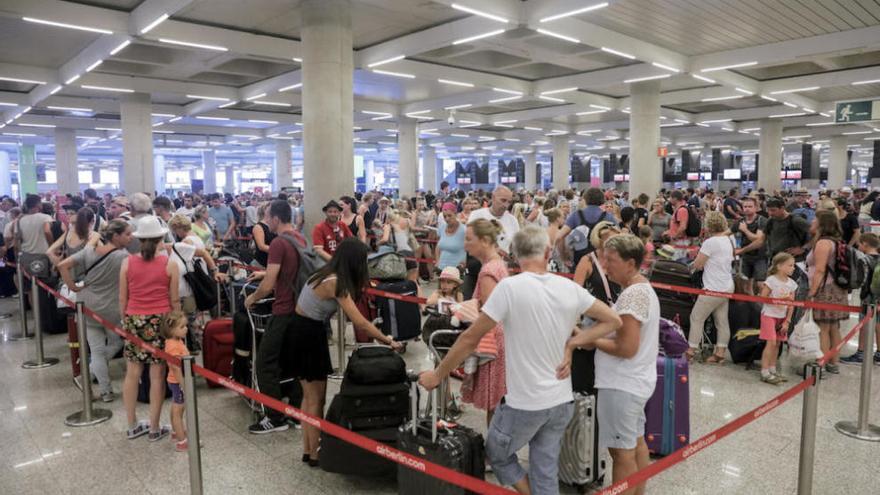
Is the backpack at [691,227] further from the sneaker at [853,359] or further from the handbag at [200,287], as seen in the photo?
the handbag at [200,287]

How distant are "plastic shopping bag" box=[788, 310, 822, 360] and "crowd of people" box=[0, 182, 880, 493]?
0.16 m

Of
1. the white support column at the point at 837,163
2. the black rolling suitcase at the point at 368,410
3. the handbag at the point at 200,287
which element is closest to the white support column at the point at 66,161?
the handbag at the point at 200,287

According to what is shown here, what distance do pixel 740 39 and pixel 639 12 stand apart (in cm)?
365

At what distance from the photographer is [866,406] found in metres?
4.72

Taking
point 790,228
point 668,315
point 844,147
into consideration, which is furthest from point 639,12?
point 844,147

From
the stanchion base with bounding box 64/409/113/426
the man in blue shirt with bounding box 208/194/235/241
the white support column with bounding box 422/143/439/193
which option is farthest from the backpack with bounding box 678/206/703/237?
the white support column with bounding box 422/143/439/193

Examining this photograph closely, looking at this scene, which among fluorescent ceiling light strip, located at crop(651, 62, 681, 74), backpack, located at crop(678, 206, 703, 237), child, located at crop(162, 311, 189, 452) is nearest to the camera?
child, located at crop(162, 311, 189, 452)

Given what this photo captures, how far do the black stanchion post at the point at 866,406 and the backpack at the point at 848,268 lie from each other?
1415mm

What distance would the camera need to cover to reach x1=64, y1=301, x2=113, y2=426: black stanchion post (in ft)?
16.3

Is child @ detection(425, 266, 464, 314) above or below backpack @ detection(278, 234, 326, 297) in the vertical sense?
below

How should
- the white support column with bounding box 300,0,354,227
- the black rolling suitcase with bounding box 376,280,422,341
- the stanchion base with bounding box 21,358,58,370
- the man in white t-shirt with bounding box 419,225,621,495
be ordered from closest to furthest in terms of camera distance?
the man in white t-shirt with bounding box 419,225,621,495, the stanchion base with bounding box 21,358,58,370, the black rolling suitcase with bounding box 376,280,422,341, the white support column with bounding box 300,0,354,227

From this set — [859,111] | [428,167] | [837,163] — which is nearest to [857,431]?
[859,111]

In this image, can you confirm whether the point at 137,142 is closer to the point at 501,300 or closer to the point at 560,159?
the point at 501,300

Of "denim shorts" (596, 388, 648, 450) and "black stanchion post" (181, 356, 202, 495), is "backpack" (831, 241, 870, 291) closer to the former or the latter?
"denim shorts" (596, 388, 648, 450)
